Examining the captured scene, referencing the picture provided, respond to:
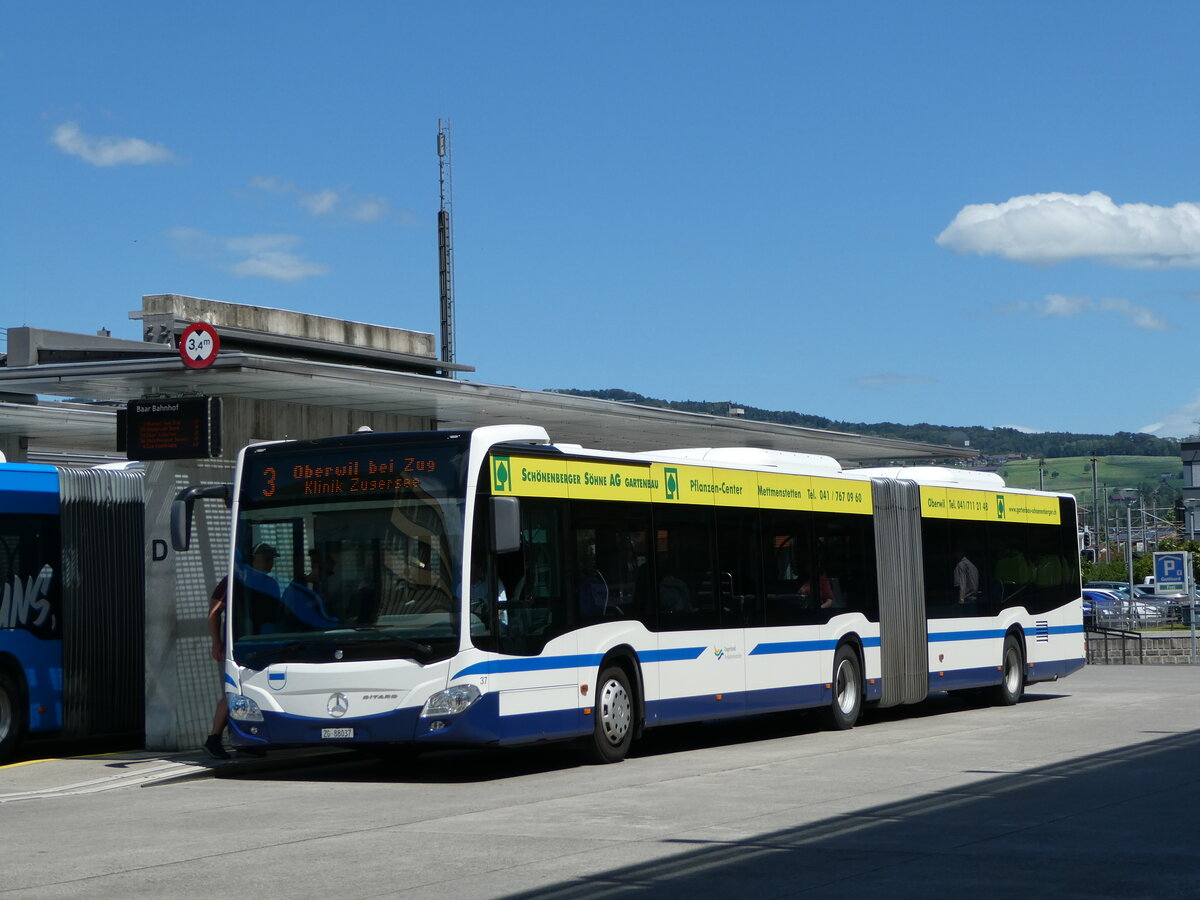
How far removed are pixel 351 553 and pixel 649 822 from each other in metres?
4.15

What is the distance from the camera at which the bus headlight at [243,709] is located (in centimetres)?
1440

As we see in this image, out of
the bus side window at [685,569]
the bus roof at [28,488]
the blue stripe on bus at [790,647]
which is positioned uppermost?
the bus roof at [28,488]

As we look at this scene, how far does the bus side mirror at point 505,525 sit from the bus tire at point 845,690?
6803mm

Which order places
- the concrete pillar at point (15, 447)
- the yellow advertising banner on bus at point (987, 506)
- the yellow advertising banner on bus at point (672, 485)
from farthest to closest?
the concrete pillar at point (15, 447), the yellow advertising banner on bus at point (987, 506), the yellow advertising banner on bus at point (672, 485)

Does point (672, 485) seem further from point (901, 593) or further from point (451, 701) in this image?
point (901, 593)

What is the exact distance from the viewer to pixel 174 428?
16375 mm

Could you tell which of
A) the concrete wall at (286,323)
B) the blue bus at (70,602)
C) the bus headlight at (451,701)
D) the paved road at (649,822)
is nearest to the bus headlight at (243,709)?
the paved road at (649,822)

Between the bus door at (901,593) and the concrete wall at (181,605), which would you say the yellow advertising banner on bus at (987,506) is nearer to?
the bus door at (901,593)

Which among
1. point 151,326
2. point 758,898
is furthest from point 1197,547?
point 758,898

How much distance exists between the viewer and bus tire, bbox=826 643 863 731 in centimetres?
1978

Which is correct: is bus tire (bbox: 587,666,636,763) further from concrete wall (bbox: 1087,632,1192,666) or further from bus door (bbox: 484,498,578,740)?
concrete wall (bbox: 1087,632,1192,666)

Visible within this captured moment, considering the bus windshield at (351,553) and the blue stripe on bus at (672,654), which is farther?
the blue stripe on bus at (672,654)

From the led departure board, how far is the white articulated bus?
1.14m

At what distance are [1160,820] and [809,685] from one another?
815 centimetres
